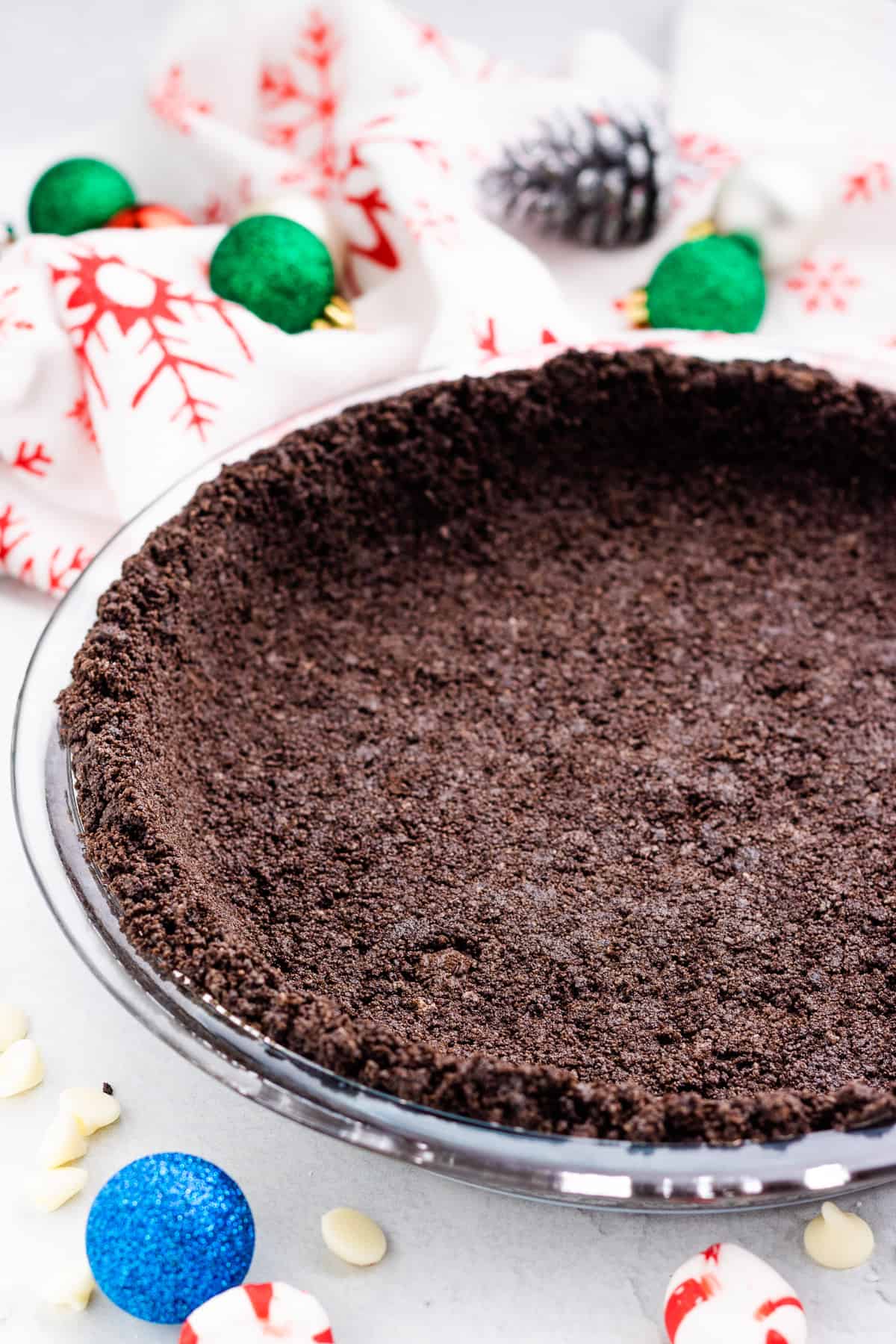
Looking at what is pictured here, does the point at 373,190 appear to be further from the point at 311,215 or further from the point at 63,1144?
the point at 63,1144

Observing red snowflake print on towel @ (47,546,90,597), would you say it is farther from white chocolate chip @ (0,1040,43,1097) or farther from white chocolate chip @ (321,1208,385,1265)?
white chocolate chip @ (321,1208,385,1265)

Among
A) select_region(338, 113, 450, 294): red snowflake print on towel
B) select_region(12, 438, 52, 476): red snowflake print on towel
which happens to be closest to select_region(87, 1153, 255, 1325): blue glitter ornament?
select_region(12, 438, 52, 476): red snowflake print on towel

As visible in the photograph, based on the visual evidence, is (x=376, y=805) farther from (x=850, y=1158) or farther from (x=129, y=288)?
(x=129, y=288)

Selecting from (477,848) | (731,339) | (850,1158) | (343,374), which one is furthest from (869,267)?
(850,1158)

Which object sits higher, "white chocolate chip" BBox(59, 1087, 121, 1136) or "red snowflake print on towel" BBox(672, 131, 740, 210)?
"red snowflake print on towel" BBox(672, 131, 740, 210)

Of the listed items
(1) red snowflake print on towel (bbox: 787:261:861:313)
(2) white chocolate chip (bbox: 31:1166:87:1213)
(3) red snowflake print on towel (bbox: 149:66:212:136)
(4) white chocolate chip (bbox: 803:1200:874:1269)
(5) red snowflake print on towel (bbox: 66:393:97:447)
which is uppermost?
(3) red snowflake print on towel (bbox: 149:66:212:136)

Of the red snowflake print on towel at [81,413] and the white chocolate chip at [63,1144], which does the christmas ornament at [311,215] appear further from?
the white chocolate chip at [63,1144]

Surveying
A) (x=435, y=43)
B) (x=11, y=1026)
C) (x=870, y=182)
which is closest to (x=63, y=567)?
(x=11, y=1026)
